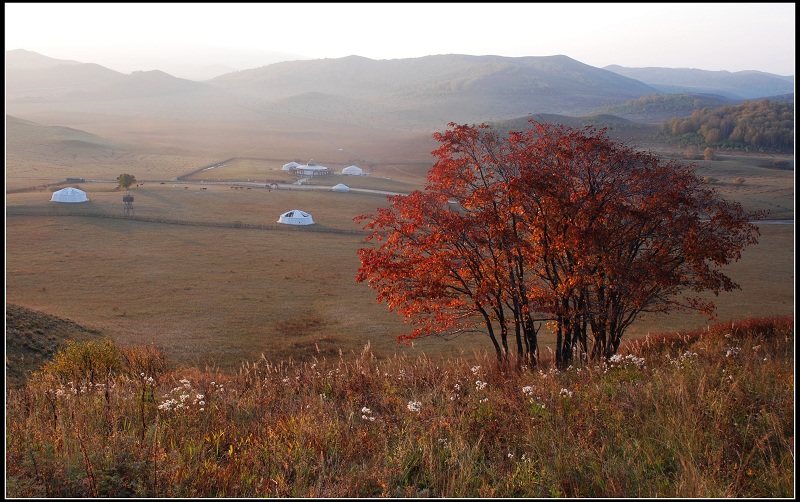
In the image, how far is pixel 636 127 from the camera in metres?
123

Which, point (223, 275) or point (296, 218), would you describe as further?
point (296, 218)

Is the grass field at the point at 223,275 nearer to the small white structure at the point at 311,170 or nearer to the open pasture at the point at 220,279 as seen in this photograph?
the open pasture at the point at 220,279

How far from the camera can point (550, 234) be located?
1358cm

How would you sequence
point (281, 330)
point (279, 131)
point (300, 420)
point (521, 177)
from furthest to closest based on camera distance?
point (279, 131)
point (281, 330)
point (521, 177)
point (300, 420)

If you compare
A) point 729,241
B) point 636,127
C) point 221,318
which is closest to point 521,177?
point 729,241

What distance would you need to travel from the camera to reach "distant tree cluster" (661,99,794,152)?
328ft

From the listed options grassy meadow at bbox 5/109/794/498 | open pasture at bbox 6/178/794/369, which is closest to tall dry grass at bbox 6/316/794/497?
grassy meadow at bbox 5/109/794/498

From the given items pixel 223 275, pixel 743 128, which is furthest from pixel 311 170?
pixel 743 128

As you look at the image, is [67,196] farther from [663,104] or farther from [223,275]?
[663,104]

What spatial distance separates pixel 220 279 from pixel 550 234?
2659 centimetres

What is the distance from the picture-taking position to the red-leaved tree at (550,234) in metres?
13.5

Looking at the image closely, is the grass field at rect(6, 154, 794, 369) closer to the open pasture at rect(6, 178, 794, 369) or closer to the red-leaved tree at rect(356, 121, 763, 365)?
the open pasture at rect(6, 178, 794, 369)

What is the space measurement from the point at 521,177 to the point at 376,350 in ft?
39.6

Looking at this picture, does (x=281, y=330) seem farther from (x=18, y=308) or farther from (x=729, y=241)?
(x=729, y=241)
